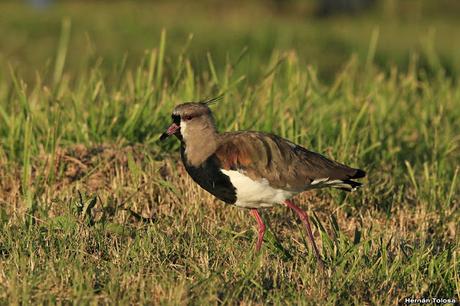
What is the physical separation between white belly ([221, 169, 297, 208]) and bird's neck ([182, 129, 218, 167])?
0.20 meters

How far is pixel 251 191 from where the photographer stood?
5090mm

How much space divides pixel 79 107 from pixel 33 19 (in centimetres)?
983

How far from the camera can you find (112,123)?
670 cm

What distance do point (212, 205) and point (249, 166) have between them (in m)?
0.91

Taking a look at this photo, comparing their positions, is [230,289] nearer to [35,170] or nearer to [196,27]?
[35,170]

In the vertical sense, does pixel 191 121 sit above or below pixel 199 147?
above

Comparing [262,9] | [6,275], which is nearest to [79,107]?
[6,275]

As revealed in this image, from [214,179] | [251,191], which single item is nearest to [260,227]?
[251,191]

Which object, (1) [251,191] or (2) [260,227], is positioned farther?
(2) [260,227]

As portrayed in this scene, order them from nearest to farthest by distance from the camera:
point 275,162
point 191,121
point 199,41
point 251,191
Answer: point 251,191
point 275,162
point 191,121
point 199,41

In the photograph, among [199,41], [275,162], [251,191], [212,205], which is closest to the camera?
[251,191]

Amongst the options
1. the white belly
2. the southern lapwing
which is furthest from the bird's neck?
the white belly

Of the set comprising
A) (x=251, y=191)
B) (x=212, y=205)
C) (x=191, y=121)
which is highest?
(x=191, y=121)

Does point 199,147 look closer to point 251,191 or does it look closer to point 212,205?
point 251,191
